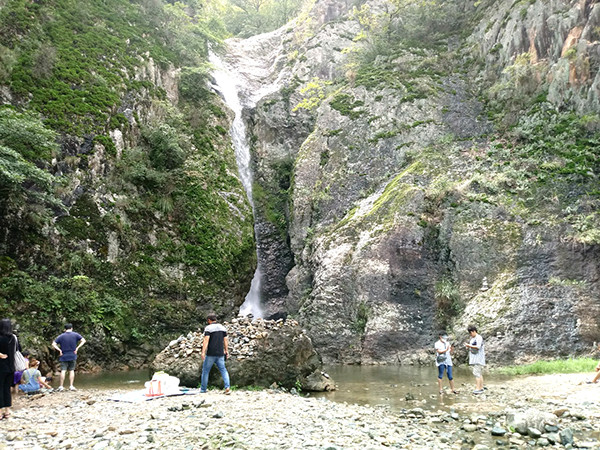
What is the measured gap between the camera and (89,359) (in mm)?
15773

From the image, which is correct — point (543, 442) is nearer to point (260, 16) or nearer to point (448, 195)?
point (448, 195)

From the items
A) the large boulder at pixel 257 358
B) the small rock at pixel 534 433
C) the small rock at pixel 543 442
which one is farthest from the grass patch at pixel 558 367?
the small rock at pixel 543 442

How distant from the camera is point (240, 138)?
30.8m

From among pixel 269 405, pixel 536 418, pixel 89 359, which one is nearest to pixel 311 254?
pixel 89 359

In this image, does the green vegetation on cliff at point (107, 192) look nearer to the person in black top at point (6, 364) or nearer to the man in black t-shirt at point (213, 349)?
the person in black top at point (6, 364)

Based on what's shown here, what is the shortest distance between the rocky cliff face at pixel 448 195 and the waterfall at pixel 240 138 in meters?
0.86

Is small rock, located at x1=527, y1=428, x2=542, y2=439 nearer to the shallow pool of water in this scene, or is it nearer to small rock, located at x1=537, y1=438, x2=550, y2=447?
small rock, located at x1=537, y1=438, x2=550, y2=447

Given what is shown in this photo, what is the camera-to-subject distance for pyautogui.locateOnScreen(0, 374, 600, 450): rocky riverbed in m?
5.93

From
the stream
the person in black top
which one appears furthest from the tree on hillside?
the person in black top

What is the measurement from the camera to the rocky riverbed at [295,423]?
5.93 metres

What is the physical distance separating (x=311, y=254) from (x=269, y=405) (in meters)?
15.1

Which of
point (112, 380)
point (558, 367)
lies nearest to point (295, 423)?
point (112, 380)

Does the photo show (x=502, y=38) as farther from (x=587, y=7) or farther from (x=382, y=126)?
(x=382, y=126)

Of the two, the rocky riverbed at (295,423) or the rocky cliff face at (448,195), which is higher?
the rocky cliff face at (448,195)
